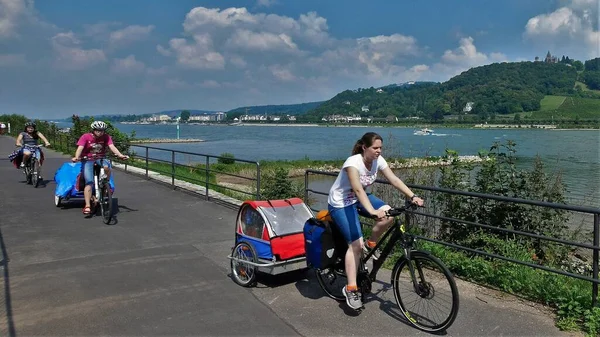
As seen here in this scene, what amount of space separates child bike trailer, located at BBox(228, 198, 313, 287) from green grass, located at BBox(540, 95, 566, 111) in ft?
444

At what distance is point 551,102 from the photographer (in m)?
128

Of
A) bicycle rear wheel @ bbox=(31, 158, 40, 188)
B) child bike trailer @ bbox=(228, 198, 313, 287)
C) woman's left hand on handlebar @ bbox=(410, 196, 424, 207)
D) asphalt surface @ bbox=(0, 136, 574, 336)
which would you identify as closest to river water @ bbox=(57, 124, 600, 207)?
asphalt surface @ bbox=(0, 136, 574, 336)

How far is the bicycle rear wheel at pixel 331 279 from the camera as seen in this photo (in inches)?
193

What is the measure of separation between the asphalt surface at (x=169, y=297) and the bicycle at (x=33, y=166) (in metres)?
5.35

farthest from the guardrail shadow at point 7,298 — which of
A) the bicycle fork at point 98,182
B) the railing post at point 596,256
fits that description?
the railing post at point 596,256

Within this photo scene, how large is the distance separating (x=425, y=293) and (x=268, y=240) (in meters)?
1.74

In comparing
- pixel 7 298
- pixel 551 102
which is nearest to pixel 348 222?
pixel 7 298

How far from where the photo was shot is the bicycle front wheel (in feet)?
13.3

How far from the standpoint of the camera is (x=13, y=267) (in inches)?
229

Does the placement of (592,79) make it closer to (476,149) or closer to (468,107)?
(468,107)

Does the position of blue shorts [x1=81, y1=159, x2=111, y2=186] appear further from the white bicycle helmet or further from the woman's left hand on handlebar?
the woman's left hand on handlebar

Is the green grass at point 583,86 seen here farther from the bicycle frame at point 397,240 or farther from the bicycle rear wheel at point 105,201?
the bicycle frame at point 397,240

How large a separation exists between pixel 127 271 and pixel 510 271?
447cm

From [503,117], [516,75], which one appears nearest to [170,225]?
[503,117]
